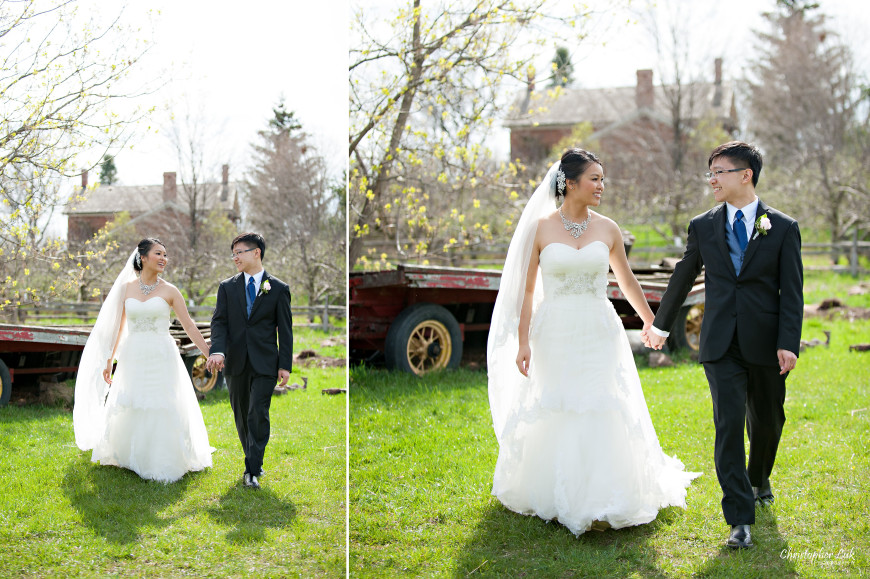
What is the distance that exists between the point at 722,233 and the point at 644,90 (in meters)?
7.06

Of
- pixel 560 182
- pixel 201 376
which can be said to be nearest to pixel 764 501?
pixel 560 182

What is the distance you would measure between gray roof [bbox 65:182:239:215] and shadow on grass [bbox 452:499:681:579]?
189 cm

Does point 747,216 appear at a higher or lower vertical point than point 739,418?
higher

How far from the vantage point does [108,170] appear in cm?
313

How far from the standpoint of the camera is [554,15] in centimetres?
539

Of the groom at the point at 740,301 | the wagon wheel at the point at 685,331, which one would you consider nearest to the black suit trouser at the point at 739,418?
the groom at the point at 740,301

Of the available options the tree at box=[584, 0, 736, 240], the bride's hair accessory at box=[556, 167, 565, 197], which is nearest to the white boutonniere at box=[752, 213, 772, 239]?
the bride's hair accessory at box=[556, 167, 565, 197]

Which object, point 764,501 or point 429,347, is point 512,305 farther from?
point 429,347

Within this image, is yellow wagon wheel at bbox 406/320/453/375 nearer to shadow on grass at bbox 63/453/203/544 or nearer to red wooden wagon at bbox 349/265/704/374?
red wooden wagon at bbox 349/265/704/374

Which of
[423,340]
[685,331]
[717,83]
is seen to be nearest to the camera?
[423,340]

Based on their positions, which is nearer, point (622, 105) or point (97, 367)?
point (97, 367)

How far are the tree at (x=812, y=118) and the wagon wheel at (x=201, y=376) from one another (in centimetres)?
774

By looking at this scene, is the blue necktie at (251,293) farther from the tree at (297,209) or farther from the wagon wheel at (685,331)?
the wagon wheel at (685,331)

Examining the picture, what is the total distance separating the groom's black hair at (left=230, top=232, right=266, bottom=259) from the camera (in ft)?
11.2
